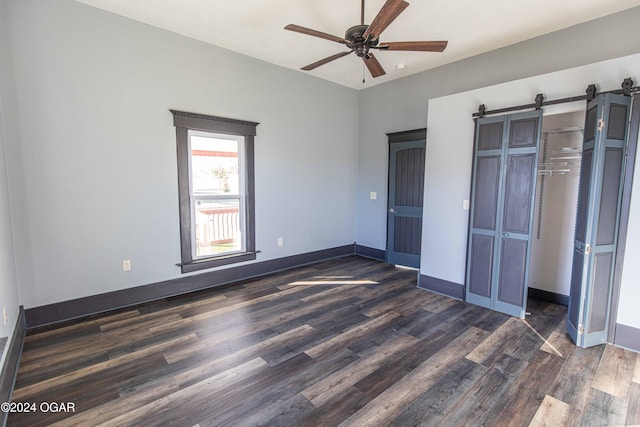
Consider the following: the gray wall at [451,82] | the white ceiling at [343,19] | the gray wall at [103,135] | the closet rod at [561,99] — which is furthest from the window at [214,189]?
the closet rod at [561,99]

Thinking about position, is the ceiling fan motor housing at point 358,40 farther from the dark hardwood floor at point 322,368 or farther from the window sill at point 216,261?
the window sill at point 216,261

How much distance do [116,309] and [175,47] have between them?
313cm

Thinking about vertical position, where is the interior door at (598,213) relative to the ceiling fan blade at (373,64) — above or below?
below

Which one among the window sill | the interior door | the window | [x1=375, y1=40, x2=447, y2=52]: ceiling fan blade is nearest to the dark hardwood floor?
the interior door

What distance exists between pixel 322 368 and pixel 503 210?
257cm

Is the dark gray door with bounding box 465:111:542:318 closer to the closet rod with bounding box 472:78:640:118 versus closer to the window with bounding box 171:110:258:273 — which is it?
the closet rod with bounding box 472:78:640:118

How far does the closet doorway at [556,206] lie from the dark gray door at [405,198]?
1598 mm

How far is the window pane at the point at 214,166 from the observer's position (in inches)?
155

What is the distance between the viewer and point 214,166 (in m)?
4.09

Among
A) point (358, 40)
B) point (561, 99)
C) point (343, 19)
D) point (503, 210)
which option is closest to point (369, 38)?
point (358, 40)

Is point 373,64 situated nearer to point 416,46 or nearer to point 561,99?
point 416,46

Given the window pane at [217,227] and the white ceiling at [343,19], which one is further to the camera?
the window pane at [217,227]

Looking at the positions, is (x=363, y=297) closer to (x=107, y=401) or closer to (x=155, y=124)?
(x=107, y=401)

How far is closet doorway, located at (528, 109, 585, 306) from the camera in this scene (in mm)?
3490
